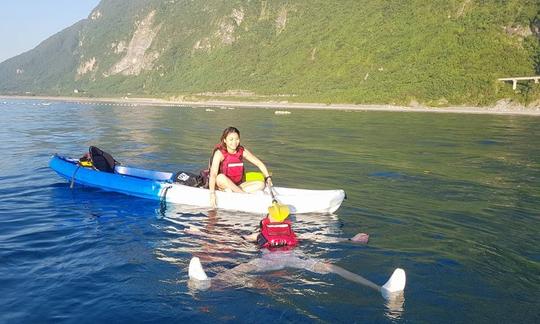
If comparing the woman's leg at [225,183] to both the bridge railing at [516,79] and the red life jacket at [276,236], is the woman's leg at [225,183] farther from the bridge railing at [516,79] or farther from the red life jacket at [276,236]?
the bridge railing at [516,79]

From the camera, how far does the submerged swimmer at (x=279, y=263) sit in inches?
248

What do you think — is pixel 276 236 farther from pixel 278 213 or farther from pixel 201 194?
pixel 201 194

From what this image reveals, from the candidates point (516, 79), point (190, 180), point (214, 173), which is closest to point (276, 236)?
point (214, 173)

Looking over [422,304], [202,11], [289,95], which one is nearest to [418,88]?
[289,95]

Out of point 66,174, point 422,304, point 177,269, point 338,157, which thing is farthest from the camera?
point 338,157

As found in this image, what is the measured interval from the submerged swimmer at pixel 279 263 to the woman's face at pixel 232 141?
2.14 metres

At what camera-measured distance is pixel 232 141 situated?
9.68 meters

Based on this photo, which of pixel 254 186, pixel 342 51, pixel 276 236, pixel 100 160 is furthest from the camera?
pixel 342 51

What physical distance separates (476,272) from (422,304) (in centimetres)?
165

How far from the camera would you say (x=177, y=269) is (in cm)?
723

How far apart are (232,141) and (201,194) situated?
182 cm

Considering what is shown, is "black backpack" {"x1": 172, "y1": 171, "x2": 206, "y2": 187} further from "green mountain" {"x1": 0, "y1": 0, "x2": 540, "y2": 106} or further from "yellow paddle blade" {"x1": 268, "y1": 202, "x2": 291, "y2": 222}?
"green mountain" {"x1": 0, "y1": 0, "x2": 540, "y2": 106}

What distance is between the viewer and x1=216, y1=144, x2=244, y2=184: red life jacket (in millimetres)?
10062

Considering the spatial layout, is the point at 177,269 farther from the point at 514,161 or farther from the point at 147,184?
the point at 514,161
